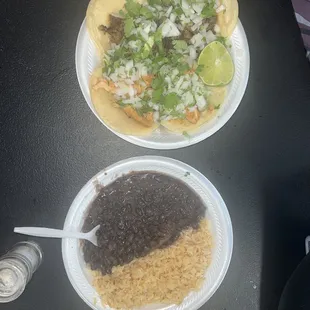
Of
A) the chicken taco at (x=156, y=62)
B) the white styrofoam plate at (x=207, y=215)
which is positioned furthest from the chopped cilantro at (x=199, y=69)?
the white styrofoam plate at (x=207, y=215)

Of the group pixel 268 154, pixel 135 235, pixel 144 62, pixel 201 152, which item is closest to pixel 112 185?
pixel 135 235

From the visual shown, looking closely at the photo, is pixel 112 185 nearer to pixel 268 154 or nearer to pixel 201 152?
pixel 201 152

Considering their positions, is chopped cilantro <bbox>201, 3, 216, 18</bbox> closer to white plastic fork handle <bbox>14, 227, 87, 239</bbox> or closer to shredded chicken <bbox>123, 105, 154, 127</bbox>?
shredded chicken <bbox>123, 105, 154, 127</bbox>

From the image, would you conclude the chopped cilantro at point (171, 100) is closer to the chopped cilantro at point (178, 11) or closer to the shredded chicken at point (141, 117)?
the shredded chicken at point (141, 117)

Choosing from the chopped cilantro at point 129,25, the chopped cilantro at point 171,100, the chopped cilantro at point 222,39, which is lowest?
the chopped cilantro at point 171,100

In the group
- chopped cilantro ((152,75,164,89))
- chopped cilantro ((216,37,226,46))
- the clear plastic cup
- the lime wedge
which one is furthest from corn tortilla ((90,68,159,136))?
the clear plastic cup

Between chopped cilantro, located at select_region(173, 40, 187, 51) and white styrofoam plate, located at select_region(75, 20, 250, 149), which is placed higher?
chopped cilantro, located at select_region(173, 40, 187, 51)

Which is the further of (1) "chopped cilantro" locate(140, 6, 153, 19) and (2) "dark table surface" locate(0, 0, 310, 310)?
(2) "dark table surface" locate(0, 0, 310, 310)

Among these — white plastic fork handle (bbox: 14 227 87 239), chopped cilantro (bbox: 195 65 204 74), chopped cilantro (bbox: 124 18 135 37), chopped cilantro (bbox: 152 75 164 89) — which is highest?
chopped cilantro (bbox: 124 18 135 37)
